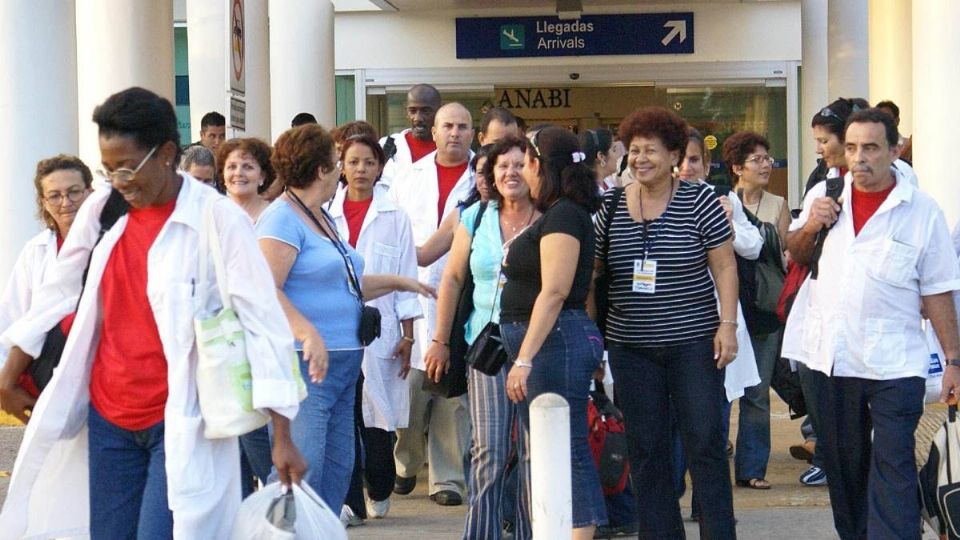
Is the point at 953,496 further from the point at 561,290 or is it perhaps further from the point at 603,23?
the point at 603,23

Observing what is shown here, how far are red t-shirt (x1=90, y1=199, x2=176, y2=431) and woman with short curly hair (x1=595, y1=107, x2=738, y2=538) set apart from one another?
8.12 ft

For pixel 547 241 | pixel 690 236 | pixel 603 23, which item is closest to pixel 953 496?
pixel 690 236

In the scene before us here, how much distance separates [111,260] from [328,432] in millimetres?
1624

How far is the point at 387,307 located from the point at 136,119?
12.0 ft

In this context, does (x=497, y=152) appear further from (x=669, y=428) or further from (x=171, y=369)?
(x=171, y=369)

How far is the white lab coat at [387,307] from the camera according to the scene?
8148 millimetres

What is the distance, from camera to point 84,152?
13102mm

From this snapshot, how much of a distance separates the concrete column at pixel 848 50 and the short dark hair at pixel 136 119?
43.3ft

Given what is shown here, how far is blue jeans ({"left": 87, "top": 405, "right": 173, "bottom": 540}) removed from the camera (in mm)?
4785

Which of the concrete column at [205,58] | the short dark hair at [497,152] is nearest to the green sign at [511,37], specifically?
the concrete column at [205,58]

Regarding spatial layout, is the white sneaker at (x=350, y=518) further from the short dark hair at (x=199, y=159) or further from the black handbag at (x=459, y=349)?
the short dark hair at (x=199, y=159)

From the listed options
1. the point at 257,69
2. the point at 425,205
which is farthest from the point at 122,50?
the point at 425,205

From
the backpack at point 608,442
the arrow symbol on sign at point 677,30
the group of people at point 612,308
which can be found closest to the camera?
the group of people at point 612,308

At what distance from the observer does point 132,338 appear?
15.8 feet
